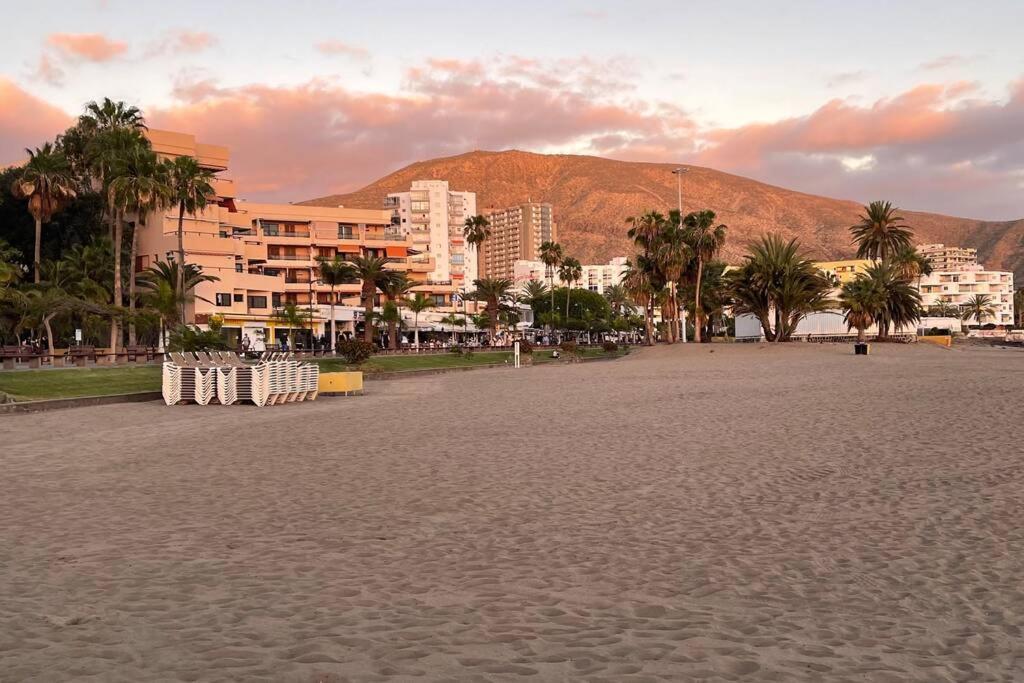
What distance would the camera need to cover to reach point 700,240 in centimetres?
6888

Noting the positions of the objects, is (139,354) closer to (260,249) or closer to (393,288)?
(393,288)

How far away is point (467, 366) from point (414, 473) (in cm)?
3584

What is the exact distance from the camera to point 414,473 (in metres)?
10.2

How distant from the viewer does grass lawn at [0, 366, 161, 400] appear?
2384 centimetres

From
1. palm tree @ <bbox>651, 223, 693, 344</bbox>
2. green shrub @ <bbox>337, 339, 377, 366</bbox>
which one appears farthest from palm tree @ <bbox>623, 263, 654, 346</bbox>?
green shrub @ <bbox>337, 339, 377, 366</bbox>

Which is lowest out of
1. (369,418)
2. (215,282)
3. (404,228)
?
(369,418)

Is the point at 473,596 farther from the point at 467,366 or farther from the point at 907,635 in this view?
the point at 467,366

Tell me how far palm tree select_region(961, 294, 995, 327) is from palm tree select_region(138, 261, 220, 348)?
14282 centimetres

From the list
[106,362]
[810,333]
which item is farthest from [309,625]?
[810,333]

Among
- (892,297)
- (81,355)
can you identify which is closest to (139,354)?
(81,355)

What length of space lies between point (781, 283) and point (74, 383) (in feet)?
144

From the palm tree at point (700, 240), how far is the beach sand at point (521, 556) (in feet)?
185

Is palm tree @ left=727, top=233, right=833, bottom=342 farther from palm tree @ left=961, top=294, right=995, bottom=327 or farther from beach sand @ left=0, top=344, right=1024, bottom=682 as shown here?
palm tree @ left=961, top=294, right=995, bottom=327

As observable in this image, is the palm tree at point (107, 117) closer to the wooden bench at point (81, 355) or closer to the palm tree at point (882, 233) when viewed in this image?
the wooden bench at point (81, 355)
